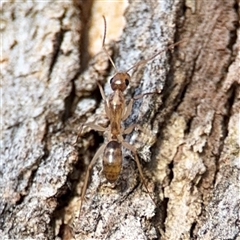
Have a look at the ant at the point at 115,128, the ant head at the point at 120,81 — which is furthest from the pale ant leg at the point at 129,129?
the ant head at the point at 120,81

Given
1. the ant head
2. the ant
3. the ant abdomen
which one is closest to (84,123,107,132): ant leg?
the ant

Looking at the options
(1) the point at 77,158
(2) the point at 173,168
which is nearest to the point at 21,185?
(1) the point at 77,158

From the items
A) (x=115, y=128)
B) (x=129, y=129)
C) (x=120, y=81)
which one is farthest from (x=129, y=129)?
(x=120, y=81)

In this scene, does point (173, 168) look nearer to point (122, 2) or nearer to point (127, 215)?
point (127, 215)

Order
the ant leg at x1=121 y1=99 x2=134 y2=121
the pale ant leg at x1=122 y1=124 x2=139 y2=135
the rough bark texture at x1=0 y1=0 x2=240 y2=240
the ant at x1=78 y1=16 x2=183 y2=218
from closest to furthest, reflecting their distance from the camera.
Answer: the rough bark texture at x1=0 y1=0 x2=240 y2=240
the ant at x1=78 y1=16 x2=183 y2=218
the pale ant leg at x1=122 y1=124 x2=139 y2=135
the ant leg at x1=121 y1=99 x2=134 y2=121

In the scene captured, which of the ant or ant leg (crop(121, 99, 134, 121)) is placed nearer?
the ant

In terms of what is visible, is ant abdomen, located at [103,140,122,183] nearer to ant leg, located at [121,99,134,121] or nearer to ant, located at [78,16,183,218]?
ant, located at [78,16,183,218]
